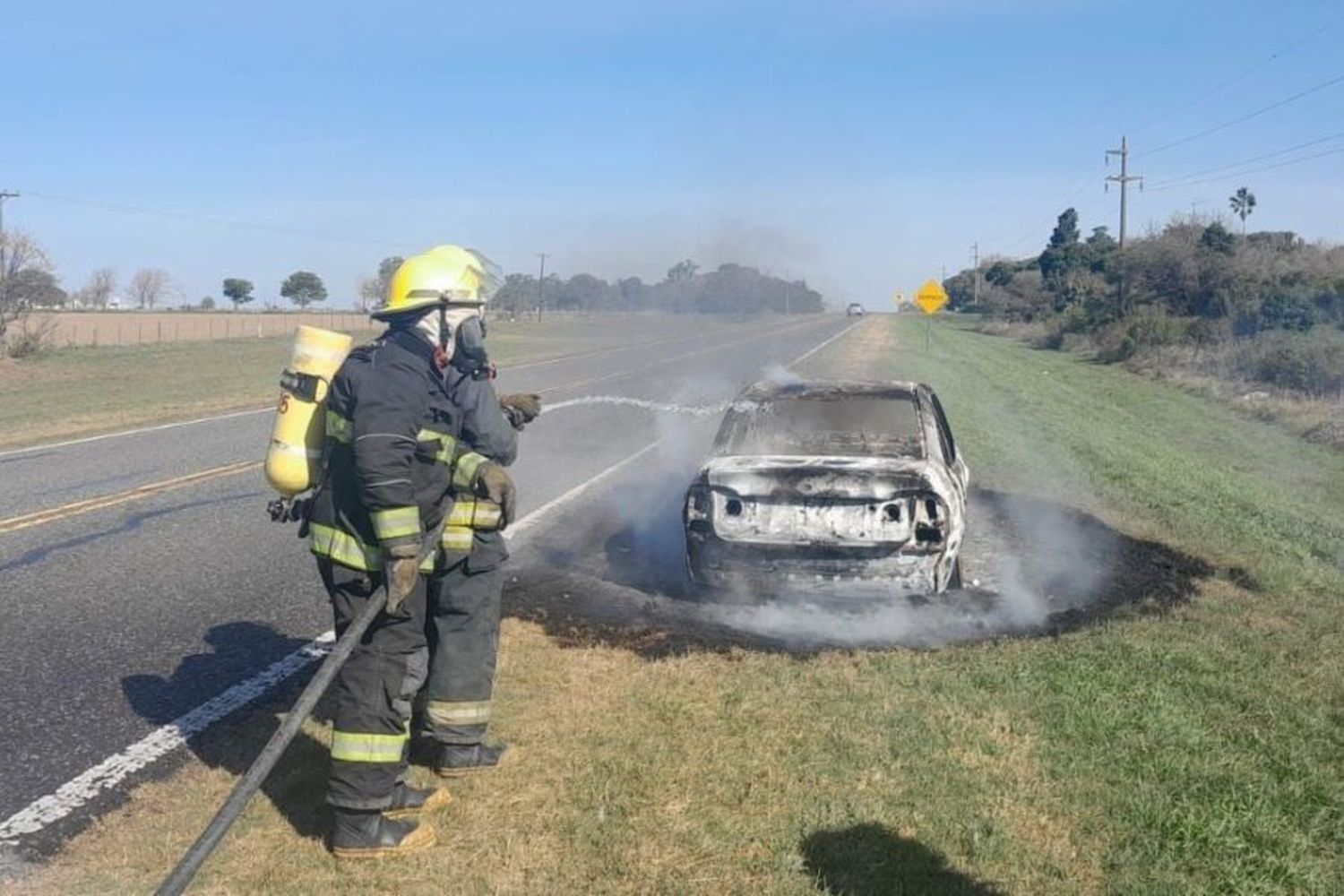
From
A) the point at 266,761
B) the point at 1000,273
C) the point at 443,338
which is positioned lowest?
the point at 266,761

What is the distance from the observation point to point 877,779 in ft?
13.4

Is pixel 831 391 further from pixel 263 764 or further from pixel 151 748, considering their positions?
pixel 263 764

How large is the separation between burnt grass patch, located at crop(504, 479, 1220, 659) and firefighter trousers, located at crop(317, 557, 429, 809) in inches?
74.4

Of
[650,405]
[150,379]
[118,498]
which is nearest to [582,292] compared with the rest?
[150,379]

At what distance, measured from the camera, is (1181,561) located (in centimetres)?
787

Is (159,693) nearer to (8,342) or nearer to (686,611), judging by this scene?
(686,611)

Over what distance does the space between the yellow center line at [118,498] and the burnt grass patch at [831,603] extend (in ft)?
12.5

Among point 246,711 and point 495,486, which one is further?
point 246,711

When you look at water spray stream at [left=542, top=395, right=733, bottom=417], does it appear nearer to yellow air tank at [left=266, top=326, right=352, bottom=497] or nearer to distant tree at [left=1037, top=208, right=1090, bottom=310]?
yellow air tank at [left=266, top=326, right=352, bottom=497]

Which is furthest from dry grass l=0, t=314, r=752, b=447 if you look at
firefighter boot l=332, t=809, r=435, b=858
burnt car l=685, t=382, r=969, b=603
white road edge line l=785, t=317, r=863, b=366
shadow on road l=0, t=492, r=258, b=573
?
firefighter boot l=332, t=809, r=435, b=858

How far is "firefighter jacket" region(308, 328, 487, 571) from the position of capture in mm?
3541

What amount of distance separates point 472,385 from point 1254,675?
3973 millimetres

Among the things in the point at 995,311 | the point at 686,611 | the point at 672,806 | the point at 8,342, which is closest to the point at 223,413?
the point at 686,611

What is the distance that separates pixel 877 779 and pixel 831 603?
82.2 inches
